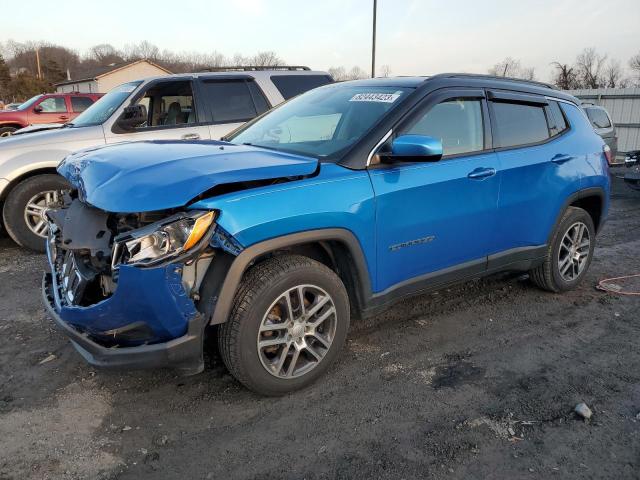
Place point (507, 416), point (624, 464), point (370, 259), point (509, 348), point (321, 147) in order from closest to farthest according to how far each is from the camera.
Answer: point (624, 464), point (507, 416), point (370, 259), point (321, 147), point (509, 348)

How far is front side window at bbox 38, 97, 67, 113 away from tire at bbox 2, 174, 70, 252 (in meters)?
12.1

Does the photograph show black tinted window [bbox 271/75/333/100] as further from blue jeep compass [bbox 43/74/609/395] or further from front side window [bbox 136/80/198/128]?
blue jeep compass [bbox 43/74/609/395]

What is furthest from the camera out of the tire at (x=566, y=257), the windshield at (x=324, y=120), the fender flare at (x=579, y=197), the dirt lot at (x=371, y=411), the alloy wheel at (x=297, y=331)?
the tire at (x=566, y=257)

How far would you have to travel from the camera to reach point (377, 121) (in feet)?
10.7

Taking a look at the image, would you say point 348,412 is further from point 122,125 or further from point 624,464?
point 122,125

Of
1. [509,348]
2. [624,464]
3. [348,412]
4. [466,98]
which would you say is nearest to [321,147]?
[466,98]

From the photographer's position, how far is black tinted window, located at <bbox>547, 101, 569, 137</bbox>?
14.0 ft

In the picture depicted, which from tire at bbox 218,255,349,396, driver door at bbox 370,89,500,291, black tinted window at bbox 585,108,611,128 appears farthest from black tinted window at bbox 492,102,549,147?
black tinted window at bbox 585,108,611,128

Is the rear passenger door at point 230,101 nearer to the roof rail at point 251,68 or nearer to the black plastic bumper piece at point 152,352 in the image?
the roof rail at point 251,68

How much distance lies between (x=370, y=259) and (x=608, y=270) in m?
3.57

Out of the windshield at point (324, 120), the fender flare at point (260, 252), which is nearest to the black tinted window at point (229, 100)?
the windshield at point (324, 120)

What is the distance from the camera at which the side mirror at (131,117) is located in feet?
19.7

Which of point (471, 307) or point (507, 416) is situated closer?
point (507, 416)

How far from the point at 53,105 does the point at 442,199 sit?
16609 millimetres
